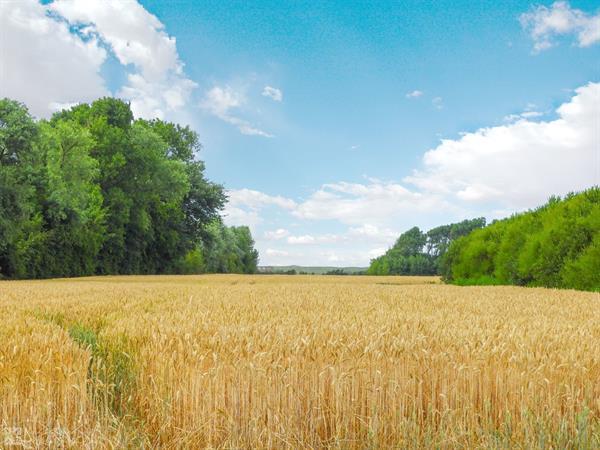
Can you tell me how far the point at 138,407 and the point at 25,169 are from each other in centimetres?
3279

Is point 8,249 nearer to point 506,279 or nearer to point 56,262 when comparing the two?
point 56,262

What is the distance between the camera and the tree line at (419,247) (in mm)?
92875

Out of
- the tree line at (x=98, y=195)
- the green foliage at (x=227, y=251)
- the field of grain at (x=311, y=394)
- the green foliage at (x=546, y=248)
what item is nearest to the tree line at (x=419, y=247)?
the green foliage at (x=227, y=251)

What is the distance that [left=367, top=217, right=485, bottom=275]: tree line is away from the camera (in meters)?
92.9

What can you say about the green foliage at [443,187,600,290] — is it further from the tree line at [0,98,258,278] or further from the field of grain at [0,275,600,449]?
the tree line at [0,98,258,278]

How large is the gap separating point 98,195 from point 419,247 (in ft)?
261

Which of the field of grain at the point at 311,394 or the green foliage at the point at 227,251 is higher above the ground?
the green foliage at the point at 227,251

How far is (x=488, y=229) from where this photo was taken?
27.1 meters

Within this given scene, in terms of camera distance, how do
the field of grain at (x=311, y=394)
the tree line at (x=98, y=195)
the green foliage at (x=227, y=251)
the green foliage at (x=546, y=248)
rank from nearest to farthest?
the field of grain at (x=311, y=394), the green foliage at (x=546, y=248), the tree line at (x=98, y=195), the green foliage at (x=227, y=251)

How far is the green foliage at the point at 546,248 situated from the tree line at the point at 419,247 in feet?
216

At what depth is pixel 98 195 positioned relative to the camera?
4347 centimetres

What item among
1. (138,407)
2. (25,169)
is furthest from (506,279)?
(25,169)

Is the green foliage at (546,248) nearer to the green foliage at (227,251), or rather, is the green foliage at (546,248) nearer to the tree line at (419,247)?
the green foliage at (227,251)

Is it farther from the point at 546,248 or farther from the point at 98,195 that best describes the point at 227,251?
the point at 546,248
